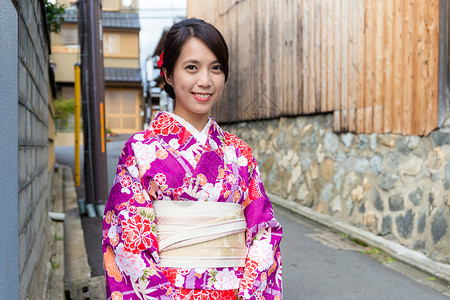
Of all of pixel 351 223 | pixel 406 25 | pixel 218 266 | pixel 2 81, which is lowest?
pixel 351 223

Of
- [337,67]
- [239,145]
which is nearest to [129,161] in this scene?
[239,145]

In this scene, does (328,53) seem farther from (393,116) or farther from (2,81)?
(2,81)

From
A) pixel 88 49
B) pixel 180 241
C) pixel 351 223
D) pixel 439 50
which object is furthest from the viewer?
pixel 88 49

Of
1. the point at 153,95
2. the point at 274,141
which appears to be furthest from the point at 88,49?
the point at 153,95

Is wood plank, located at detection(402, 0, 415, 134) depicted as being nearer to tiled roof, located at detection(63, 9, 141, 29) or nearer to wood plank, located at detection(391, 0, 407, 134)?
wood plank, located at detection(391, 0, 407, 134)

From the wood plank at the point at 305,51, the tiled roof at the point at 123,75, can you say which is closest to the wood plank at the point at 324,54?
the wood plank at the point at 305,51

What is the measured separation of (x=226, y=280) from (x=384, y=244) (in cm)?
399

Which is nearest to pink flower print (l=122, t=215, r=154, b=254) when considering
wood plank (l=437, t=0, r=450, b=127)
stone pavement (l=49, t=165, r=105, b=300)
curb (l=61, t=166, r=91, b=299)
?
stone pavement (l=49, t=165, r=105, b=300)

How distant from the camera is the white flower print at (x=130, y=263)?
171 centimetres

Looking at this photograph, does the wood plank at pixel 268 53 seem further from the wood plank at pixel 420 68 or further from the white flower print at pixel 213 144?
the white flower print at pixel 213 144

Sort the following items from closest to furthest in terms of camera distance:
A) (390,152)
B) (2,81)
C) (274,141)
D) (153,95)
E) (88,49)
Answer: (2,81), (390,152), (88,49), (274,141), (153,95)

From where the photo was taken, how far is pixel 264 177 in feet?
29.5

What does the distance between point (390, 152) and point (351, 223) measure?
4.00 feet

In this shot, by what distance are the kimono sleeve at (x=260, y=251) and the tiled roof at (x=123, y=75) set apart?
26.3 metres
